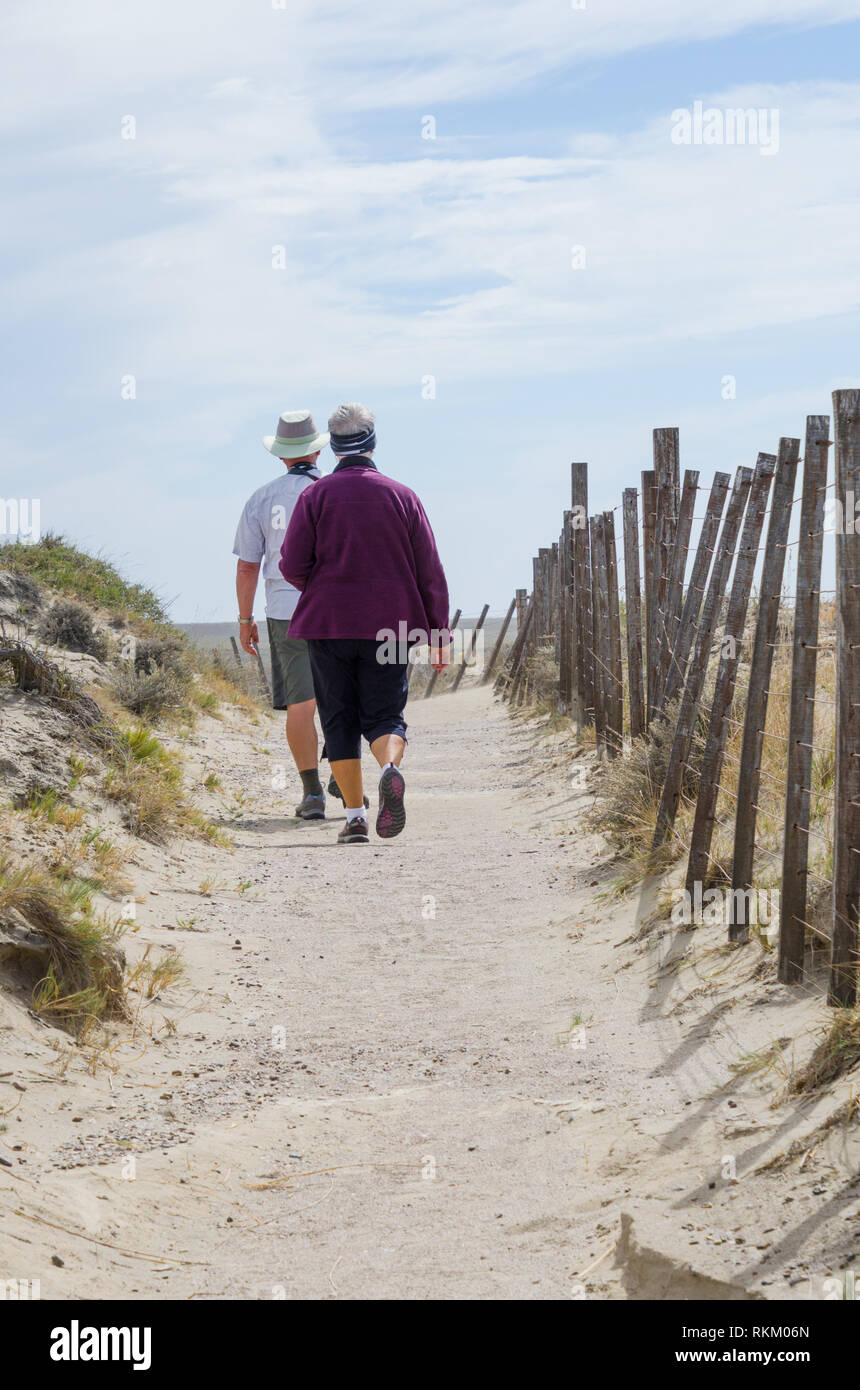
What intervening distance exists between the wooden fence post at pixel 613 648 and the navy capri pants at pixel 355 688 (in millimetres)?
3229

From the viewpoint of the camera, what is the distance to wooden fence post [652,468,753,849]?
5.43 m

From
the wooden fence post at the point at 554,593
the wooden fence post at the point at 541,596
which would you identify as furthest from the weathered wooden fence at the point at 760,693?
the wooden fence post at the point at 541,596

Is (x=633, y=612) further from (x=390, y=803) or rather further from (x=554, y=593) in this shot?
(x=554, y=593)

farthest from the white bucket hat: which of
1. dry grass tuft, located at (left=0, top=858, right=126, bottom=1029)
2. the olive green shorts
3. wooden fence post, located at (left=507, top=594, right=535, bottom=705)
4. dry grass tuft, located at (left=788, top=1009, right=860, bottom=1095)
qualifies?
wooden fence post, located at (left=507, top=594, right=535, bottom=705)

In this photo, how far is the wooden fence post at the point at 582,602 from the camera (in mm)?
11531

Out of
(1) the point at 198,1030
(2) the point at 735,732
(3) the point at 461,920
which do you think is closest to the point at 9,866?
(1) the point at 198,1030

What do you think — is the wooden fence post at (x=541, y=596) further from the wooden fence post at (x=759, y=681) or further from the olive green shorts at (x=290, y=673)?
the wooden fence post at (x=759, y=681)

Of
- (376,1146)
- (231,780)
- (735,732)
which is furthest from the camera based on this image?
(231,780)

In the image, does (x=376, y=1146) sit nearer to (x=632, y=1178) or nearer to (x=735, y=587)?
(x=632, y=1178)

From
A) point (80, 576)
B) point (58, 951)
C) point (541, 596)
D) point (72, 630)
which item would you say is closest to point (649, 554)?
point (58, 951)

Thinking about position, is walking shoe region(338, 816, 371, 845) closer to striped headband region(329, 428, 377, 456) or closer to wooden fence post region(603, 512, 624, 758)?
striped headband region(329, 428, 377, 456)

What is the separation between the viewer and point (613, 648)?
32.1ft
